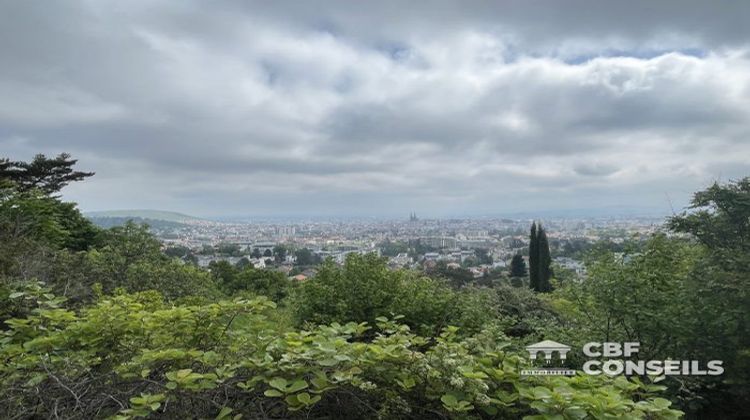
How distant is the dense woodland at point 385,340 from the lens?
6.09 ft

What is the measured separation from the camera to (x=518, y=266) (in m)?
27.0

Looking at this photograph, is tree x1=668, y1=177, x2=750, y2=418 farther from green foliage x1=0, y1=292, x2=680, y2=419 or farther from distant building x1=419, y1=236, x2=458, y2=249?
distant building x1=419, y1=236, x2=458, y2=249

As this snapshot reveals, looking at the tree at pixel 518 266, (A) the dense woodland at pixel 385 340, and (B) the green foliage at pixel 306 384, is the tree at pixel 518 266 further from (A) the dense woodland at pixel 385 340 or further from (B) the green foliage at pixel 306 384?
(B) the green foliage at pixel 306 384

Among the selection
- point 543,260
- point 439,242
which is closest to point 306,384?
point 543,260

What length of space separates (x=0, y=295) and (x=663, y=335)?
557 cm

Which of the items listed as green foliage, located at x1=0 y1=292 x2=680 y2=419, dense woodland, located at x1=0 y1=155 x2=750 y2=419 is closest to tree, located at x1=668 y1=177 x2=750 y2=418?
dense woodland, located at x1=0 y1=155 x2=750 y2=419

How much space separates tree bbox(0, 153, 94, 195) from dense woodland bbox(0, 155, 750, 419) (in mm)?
11543

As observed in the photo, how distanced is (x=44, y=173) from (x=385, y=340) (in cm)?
2257

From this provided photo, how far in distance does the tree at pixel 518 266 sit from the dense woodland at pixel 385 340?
19.5 meters

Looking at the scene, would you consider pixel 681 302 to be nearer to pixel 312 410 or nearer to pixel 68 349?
pixel 312 410

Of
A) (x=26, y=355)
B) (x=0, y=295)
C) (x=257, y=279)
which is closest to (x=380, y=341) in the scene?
(x=26, y=355)

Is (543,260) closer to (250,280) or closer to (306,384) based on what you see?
(250,280)

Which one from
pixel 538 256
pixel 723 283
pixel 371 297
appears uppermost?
pixel 723 283

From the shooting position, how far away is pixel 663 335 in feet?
13.7
